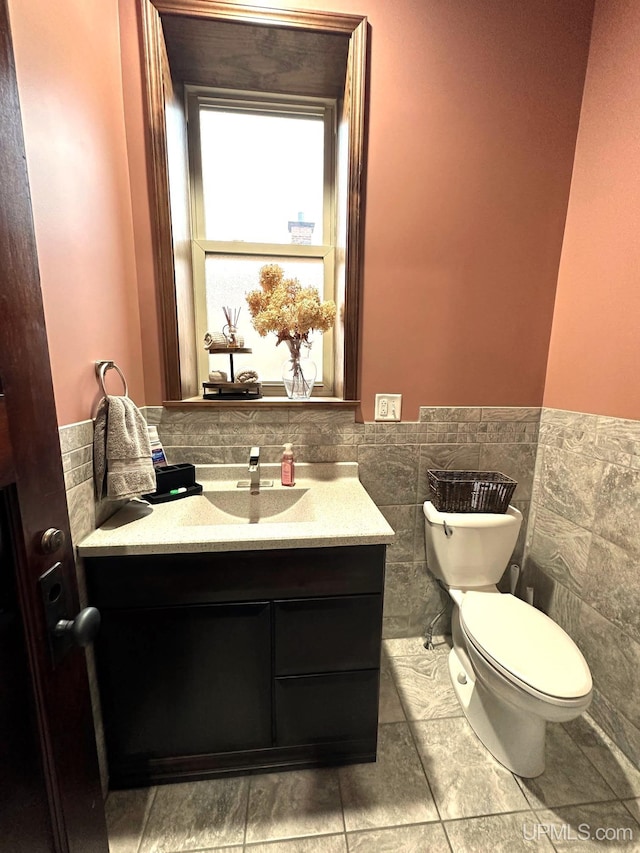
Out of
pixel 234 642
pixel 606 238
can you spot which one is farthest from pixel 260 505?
pixel 606 238

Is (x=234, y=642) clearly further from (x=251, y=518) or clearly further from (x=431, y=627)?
(x=431, y=627)

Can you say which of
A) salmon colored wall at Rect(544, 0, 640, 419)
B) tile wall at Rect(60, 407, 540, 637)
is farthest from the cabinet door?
salmon colored wall at Rect(544, 0, 640, 419)

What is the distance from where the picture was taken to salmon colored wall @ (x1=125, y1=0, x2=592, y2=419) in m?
1.32

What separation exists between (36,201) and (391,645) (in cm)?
208

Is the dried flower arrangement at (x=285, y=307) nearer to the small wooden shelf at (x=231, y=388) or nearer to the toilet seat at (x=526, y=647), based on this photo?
the small wooden shelf at (x=231, y=388)

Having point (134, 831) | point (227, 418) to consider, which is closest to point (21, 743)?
point (134, 831)

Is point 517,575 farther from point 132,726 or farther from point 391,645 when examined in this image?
point 132,726

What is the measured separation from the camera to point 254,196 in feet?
5.20

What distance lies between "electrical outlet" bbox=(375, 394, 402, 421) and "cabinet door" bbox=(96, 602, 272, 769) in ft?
2.88

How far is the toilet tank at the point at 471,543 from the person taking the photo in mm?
1438

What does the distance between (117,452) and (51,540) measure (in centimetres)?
49

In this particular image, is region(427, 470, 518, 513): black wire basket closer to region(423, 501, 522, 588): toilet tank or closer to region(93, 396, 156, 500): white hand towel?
region(423, 501, 522, 588): toilet tank

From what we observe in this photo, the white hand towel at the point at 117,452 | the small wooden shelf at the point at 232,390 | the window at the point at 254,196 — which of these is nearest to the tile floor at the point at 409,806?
the white hand towel at the point at 117,452

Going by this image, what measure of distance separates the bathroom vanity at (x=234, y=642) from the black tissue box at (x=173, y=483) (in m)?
0.13
